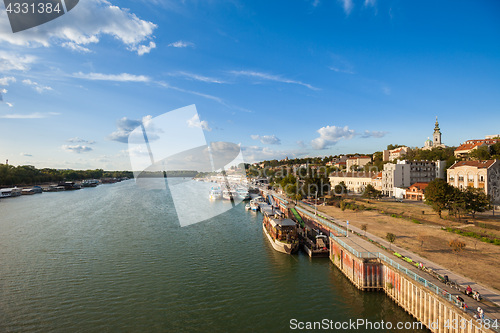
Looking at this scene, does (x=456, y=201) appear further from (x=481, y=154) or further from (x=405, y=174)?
(x=481, y=154)

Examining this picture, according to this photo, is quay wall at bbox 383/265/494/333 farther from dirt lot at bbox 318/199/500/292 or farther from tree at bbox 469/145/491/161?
tree at bbox 469/145/491/161

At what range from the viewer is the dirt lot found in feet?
69.4

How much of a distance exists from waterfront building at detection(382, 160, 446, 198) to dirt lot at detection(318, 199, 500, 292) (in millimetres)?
26137

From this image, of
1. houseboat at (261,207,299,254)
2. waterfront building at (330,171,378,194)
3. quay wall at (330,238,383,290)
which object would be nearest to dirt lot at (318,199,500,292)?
quay wall at (330,238,383,290)

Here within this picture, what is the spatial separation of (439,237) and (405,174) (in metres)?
51.4

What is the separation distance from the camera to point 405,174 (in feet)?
250

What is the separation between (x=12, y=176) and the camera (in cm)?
13262

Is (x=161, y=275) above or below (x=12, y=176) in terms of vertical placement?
below

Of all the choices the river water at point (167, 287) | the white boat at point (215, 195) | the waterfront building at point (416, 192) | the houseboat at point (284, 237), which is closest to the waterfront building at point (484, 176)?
the waterfront building at point (416, 192)

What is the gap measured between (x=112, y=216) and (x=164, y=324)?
45788mm

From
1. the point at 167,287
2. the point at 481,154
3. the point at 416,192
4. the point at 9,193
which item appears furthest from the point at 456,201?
the point at 9,193

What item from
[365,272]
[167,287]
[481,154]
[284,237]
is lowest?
[167,287]

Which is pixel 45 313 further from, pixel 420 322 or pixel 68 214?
pixel 68 214

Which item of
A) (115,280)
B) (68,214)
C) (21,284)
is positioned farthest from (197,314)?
(68,214)
